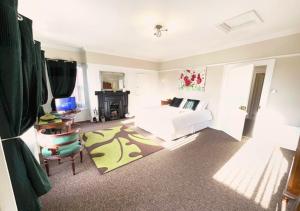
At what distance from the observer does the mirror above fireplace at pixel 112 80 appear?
455cm

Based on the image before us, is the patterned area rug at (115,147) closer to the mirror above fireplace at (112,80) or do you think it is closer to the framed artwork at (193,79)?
the mirror above fireplace at (112,80)

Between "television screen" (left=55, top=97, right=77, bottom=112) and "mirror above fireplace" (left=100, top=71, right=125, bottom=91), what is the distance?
1186mm

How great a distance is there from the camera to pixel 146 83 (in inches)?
225

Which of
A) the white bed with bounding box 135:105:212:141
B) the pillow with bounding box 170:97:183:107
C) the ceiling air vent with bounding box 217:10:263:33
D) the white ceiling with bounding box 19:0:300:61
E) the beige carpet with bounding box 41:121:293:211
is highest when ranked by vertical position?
the ceiling air vent with bounding box 217:10:263:33

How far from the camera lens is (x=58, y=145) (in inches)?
68.7

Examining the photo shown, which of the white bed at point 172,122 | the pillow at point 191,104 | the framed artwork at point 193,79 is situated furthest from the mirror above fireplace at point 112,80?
the pillow at point 191,104

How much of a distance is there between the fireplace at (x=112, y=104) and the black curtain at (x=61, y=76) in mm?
851

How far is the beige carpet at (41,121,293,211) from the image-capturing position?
1480mm

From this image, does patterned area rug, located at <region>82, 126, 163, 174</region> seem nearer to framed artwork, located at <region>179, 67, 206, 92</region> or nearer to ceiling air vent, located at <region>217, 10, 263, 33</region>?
framed artwork, located at <region>179, 67, 206, 92</region>

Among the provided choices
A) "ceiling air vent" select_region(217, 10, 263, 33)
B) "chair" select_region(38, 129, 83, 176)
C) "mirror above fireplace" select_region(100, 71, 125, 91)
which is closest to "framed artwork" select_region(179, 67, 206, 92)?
"ceiling air vent" select_region(217, 10, 263, 33)

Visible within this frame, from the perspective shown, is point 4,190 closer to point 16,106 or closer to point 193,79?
point 16,106

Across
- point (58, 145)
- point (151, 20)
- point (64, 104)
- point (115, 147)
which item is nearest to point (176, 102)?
point (115, 147)

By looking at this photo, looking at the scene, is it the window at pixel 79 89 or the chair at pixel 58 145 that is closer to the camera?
the chair at pixel 58 145

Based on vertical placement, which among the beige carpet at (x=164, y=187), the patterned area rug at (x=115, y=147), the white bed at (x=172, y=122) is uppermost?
the white bed at (x=172, y=122)
